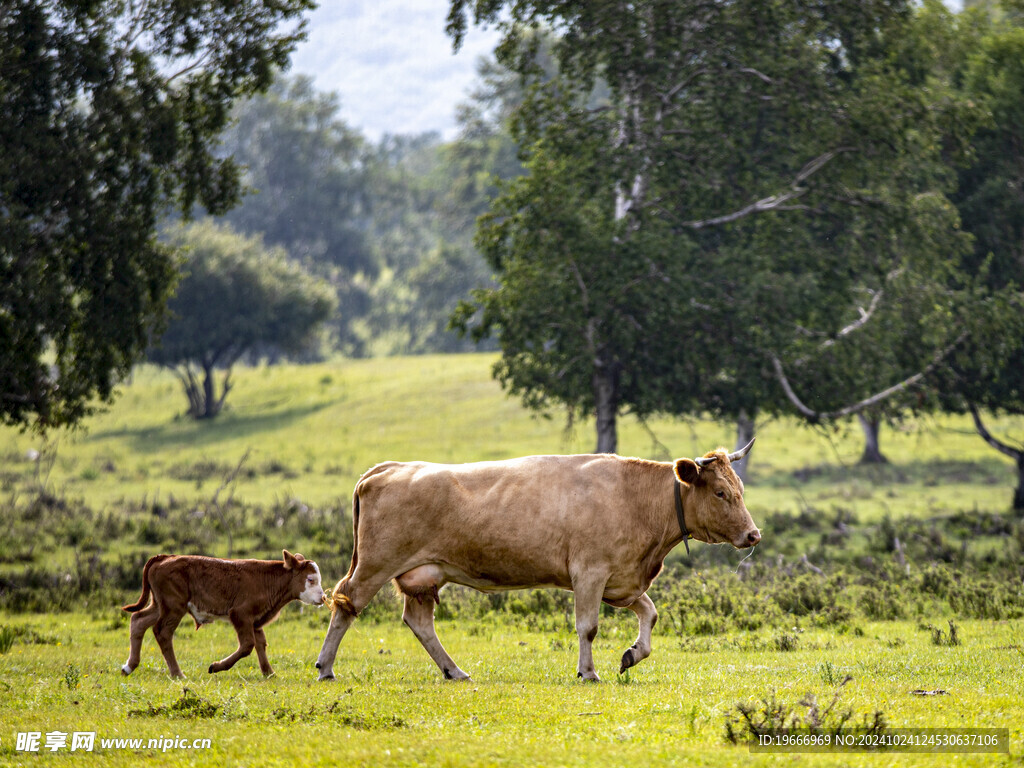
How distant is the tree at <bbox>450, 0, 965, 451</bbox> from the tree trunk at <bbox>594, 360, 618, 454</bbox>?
0.05 metres

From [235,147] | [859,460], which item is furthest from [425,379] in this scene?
[235,147]

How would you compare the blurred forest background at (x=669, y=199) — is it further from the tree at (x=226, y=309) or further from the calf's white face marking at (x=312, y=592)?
the tree at (x=226, y=309)

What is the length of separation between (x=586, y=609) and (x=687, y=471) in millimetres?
1601

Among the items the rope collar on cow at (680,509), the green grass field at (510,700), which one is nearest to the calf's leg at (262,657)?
the green grass field at (510,700)

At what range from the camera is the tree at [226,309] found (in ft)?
184

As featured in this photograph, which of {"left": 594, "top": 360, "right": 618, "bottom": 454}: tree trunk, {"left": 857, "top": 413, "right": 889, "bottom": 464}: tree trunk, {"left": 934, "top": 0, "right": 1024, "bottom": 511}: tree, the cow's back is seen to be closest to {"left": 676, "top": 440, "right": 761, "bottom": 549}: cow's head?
the cow's back

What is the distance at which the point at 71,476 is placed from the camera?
137ft

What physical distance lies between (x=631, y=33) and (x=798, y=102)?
4.07 meters

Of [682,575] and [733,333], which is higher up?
[733,333]

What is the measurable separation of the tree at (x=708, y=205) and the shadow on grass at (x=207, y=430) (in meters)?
29.4

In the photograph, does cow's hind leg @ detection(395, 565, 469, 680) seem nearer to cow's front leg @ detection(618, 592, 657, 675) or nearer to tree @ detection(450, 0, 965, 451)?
cow's front leg @ detection(618, 592, 657, 675)

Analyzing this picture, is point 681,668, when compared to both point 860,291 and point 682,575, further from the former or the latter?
point 860,291

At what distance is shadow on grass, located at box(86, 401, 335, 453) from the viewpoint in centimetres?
5131

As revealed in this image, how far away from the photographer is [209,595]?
36.8 ft
